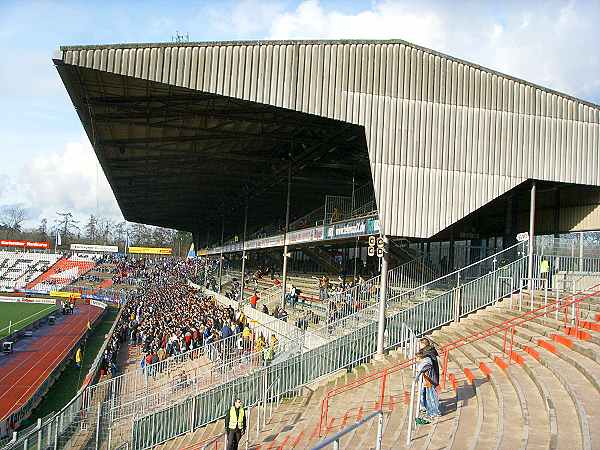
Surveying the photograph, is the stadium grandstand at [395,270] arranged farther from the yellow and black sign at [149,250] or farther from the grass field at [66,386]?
the yellow and black sign at [149,250]

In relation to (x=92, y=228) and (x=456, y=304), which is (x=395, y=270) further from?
(x=92, y=228)

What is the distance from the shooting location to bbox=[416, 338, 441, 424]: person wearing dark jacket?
8.48 metres

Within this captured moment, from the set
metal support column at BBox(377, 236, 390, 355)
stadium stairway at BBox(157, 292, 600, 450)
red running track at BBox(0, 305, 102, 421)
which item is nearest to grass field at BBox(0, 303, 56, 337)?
red running track at BBox(0, 305, 102, 421)

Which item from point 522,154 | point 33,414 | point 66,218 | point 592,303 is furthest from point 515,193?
point 66,218

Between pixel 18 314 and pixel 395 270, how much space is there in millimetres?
40197

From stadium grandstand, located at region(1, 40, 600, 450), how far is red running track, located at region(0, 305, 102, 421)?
5693 mm

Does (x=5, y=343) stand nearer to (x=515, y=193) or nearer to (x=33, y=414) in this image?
(x=33, y=414)

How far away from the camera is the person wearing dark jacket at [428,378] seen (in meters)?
8.48

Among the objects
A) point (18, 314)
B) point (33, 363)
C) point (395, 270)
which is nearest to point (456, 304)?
point (395, 270)

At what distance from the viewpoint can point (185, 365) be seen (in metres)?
19.6

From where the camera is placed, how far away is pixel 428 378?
8484 mm

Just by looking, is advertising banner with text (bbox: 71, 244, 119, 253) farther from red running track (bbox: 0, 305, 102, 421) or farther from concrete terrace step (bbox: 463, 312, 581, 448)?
concrete terrace step (bbox: 463, 312, 581, 448)

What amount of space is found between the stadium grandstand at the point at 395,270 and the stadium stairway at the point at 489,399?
51mm

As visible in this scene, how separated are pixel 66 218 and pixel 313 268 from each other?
123 meters
